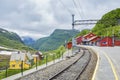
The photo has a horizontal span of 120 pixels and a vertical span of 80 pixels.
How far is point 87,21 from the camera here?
8038cm

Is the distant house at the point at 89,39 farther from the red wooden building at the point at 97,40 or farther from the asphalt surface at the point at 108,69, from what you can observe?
the asphalt surface at the point at 108,69

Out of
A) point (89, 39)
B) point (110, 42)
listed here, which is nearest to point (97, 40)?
point (89, 39)

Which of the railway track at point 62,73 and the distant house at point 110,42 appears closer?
the railway track at point 62,73

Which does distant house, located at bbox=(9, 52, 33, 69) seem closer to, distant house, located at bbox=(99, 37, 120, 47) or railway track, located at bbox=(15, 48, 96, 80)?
railway track, located at bbox=(15, 48, 96, 80)

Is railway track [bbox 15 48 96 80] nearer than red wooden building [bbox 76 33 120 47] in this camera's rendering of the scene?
Yes

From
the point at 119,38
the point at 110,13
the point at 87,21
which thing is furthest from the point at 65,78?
the point at 110,13

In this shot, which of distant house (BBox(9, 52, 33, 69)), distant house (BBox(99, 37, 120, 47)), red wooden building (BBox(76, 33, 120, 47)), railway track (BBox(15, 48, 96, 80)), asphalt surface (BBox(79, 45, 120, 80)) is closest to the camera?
asphalt surface (BBox(79, 45, 120, 80))

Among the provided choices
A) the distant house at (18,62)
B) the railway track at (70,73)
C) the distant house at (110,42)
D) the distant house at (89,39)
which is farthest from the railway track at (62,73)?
the distant house at (89,39)

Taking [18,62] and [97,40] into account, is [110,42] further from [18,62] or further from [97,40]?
[18,62]

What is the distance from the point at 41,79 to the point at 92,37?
5084 inches

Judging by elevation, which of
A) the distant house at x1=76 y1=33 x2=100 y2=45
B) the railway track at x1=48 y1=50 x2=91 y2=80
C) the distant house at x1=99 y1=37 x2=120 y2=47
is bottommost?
the railway track at x1=48 y1=50 x2=91 y2=80

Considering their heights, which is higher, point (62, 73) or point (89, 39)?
point (89, 39)

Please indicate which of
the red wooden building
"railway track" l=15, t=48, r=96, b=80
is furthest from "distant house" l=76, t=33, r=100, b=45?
"railway track" l=15, t=48, r=96, b=80

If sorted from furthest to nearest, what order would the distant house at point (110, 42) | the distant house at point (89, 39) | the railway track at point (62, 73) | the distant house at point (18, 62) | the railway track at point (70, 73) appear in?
the distant house at point (89, 39), the distant house at point (110, 42), the distant house at point (18, 62), the railway track at point (70, 73), the railway track at point (62, 73)
